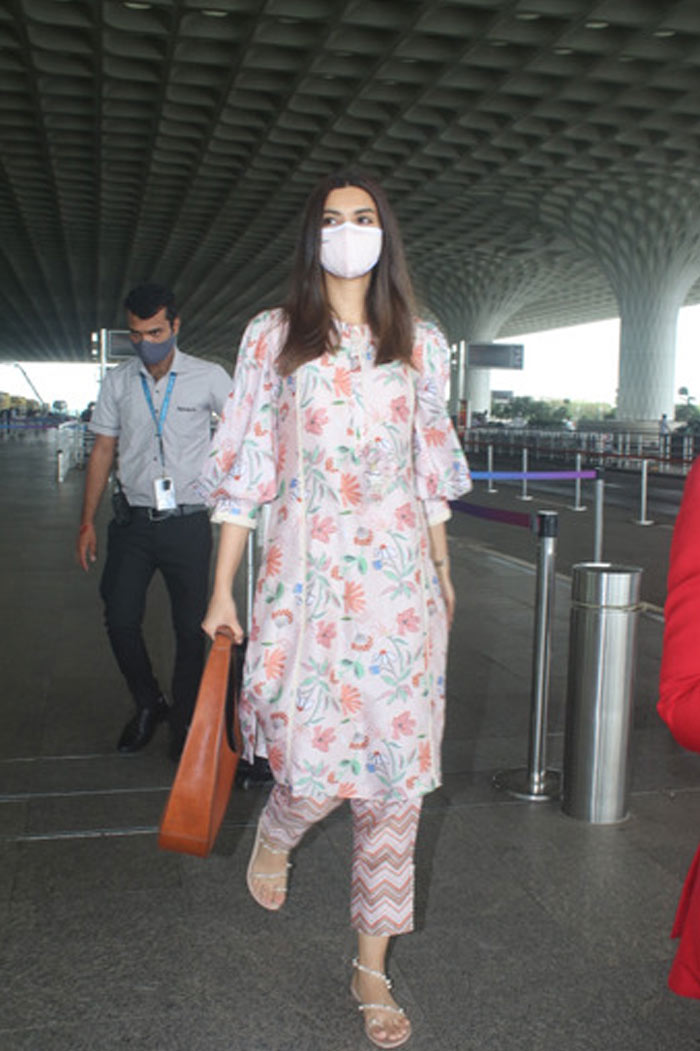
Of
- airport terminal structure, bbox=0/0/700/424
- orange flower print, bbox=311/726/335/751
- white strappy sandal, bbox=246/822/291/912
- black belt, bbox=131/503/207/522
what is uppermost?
airport terminal structure, bbox=0/0/700/424

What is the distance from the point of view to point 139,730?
4484mm

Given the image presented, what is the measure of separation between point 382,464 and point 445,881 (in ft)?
4.70

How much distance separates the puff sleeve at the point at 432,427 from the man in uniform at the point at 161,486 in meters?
1.82

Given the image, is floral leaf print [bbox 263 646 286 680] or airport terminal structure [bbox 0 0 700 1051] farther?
airport terminal structure [bbox 0 0 700 1051]

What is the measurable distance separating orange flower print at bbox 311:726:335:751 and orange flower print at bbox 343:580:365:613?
0.26 meters

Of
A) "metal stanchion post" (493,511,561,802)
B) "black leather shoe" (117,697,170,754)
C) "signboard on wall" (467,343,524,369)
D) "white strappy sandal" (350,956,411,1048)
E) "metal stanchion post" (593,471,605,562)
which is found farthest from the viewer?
"signboard on wall" (467,343,524,369)

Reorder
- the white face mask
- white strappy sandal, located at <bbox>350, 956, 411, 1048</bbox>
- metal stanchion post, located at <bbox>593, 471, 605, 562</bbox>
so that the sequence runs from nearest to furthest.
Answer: white strappy sandal, located at <bbox>350, 956, 411, 1048</bbox>, the white face mask, metal stanchion post, located at <bbox>593, 471, 605, 562</bbox>

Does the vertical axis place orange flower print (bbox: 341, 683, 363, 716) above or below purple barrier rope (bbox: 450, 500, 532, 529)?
below

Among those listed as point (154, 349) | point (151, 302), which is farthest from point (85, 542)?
point (151, 302)

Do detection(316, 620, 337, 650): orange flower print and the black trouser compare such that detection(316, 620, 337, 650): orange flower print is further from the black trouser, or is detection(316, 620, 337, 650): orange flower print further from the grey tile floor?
the black trouser

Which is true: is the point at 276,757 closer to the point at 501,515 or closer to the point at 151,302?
the point at 151,302

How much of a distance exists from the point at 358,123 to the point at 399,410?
27125 millimetres

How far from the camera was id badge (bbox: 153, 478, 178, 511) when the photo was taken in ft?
13.7

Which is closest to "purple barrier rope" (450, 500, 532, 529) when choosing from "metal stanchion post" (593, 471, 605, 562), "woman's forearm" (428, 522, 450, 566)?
"metal stanchion post" (593, 471, 605, 562)
